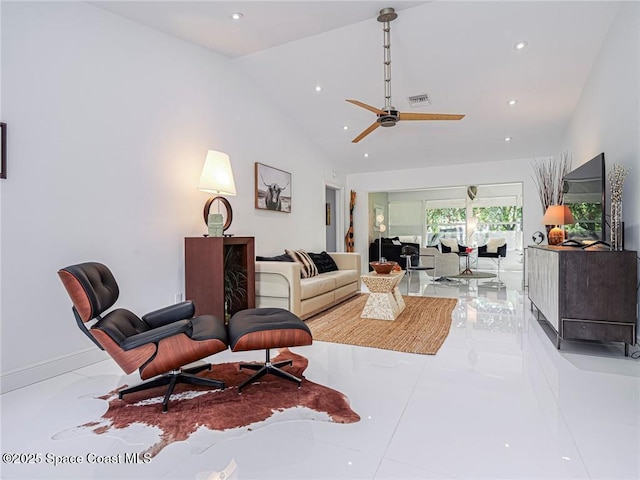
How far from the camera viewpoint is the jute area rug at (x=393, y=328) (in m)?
3.28

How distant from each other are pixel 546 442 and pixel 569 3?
376 cm

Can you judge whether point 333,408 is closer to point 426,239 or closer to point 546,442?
point 546,442

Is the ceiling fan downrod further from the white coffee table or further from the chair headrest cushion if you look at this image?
the chair headrest cushion

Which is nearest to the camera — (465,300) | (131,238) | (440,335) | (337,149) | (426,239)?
(131,238)

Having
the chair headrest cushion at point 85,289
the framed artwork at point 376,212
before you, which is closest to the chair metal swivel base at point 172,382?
the chair headrest cushion at point 85,289

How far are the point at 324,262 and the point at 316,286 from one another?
130 centimetres

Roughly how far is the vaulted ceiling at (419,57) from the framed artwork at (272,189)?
3.43ft

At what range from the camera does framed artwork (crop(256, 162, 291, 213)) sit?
192 inches

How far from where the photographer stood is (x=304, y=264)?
16.4 ft

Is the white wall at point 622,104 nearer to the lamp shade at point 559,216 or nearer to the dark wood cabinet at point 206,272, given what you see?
the lamp shade at point 559,216

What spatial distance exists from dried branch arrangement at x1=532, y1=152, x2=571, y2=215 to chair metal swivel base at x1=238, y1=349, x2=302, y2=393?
427 centimetres

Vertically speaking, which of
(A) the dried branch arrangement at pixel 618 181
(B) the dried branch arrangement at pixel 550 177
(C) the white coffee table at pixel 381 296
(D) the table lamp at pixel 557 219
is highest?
(B) the dried branch arrangement at pixel 550 177

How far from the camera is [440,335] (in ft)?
11.5

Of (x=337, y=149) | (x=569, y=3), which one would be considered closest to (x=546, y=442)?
(x=569, y=3)
